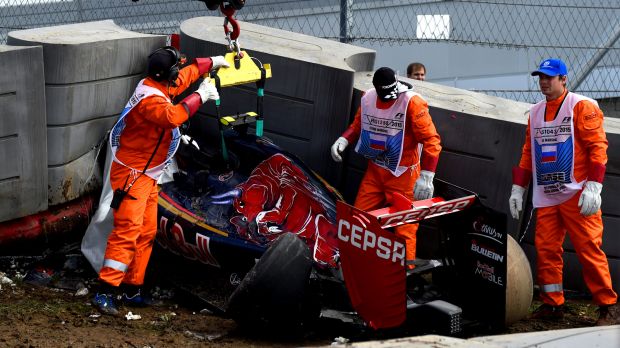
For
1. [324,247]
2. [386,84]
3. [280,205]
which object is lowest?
[324,247]

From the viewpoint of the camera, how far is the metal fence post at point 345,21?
30.8 ft

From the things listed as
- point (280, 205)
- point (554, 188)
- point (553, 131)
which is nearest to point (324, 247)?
point (280, 205)

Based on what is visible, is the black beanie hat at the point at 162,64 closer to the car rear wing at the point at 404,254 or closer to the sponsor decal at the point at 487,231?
the car rear wing at the point at 404,254

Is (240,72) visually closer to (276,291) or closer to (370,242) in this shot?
(276,291)

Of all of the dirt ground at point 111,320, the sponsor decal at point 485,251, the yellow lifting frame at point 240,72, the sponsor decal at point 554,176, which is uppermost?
the yellow lifting frame at point 240,72

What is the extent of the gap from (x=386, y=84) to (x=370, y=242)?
5.43 ft

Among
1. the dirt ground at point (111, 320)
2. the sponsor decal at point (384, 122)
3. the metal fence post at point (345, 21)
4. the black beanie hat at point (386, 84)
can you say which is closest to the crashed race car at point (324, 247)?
the dirt ground at point (111, 320)

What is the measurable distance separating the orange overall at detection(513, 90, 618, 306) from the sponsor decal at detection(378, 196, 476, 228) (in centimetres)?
103

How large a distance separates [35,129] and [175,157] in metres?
1.04

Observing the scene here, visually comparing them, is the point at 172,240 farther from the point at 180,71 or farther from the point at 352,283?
the point at 352,283

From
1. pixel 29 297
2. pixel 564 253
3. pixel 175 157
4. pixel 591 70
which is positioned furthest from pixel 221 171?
pixel 591 70

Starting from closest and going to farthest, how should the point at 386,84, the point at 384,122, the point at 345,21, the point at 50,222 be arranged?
the point at 386,84, the point at 384,122, the point at 50,222, the point at 345,21

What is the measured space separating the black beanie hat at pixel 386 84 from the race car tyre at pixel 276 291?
1498 mm

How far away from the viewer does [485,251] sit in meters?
6.77
